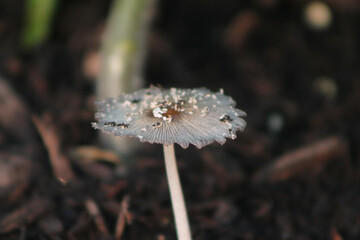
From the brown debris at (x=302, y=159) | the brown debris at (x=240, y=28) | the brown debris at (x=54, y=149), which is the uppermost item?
the brown debris at (x=240, y=28)

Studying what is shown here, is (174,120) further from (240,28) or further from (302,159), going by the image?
(240,28)

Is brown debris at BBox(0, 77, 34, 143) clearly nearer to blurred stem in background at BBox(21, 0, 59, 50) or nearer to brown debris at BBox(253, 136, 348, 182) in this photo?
blurred stem in background at BBox(21, 0, 59, 50)

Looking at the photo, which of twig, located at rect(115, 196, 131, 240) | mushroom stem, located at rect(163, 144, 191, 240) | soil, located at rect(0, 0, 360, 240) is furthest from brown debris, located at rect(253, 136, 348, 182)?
mushroom stem, located at rect(163, 144, 191, 240)

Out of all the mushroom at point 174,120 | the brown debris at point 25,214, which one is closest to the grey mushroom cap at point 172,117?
the mushroom at point 174,120

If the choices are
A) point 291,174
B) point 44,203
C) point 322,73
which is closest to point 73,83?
point 44,203

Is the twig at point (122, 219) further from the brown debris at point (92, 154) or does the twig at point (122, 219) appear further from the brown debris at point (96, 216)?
the brown debris at point (92, 154)

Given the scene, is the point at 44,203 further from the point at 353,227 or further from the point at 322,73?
the point at 322,73

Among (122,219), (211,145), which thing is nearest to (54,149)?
(122,219)
